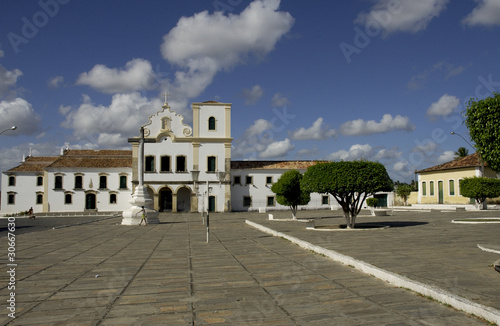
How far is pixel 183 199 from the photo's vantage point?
45.0m

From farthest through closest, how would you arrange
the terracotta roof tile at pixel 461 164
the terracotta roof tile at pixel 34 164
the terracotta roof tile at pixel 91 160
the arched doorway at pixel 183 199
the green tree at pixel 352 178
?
the terracotta roof tile at pixel 34 164 < the terracotta roof tile at pixel 91 160 < the arched doorway at pixel 183 199 < the terracotta roof tile at pixel 461 164 < the green tree at pixel 352 178

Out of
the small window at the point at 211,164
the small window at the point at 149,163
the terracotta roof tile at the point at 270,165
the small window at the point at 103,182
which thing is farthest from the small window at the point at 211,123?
the small window at the point at 103,182

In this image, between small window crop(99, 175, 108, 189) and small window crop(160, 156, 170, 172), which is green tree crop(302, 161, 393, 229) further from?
small window crop(99, 175, 108, 189)

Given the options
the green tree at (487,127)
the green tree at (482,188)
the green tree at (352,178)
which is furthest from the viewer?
the green tree at (482,188)

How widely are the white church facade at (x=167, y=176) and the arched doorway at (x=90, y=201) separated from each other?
101 mm

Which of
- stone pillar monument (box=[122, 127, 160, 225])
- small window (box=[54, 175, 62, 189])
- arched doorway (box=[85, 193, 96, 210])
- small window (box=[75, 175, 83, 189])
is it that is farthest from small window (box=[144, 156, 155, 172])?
stone pillar monument (box=[122, 127, 160, 225])

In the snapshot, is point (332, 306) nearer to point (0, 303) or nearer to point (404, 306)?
point (404, 306)

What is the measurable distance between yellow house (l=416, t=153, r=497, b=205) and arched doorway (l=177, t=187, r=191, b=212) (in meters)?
25.1

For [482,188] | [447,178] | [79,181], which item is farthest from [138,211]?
[447,178]

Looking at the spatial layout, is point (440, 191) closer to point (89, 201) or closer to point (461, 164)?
point (461, 164)

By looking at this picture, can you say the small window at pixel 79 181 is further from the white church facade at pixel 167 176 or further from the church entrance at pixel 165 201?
the church entrance at pixel 165 201

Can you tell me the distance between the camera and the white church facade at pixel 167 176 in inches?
1700

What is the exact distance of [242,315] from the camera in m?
5.08

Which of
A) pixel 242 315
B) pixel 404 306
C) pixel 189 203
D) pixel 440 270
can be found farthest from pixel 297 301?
pixel 189 203
